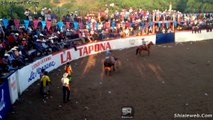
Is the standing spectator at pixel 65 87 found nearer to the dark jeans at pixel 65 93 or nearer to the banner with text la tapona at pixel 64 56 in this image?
the dark jeans at pixel 65 93

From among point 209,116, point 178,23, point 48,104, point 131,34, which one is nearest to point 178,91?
point 209,116

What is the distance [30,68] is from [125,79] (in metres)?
5.81

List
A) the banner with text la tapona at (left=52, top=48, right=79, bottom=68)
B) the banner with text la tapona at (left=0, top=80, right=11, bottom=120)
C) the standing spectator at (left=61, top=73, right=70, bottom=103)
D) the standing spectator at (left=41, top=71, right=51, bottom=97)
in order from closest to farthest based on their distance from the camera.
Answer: the banner with text la tapona at (left=0, top=80, right=11, bottom=120)
the standing spectator at (left=61, top=73, right=70, bottom=103)
the standing spectator at (left=41, top=71, right=51, bottom=97)
the banner with text la tapona at (left=52, top=48, right=79, bottom=68)

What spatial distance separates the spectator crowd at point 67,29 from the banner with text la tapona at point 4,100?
238 cm

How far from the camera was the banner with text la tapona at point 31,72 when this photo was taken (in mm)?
17828

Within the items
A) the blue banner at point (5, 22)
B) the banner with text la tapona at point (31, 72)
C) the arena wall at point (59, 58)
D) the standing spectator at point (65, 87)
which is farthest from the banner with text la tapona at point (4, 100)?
the blue banner at point (5, 22)

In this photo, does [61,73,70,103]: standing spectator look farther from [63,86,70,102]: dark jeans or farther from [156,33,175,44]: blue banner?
[156,33,175,44]: blue banner

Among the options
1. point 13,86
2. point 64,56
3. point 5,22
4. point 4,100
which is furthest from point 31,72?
point 64,56

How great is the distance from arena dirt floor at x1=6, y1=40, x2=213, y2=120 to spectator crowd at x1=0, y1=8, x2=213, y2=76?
196 cm

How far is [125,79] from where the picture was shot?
21.1 m

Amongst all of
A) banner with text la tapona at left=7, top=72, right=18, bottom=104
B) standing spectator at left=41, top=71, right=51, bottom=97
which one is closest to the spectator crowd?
banner with text la tapona at left=7, top=72, right=18, bottom=104

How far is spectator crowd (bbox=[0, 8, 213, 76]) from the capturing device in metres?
21.0

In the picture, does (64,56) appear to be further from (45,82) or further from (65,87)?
(65,87)

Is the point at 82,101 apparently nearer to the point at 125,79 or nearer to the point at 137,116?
the point at 137,116
